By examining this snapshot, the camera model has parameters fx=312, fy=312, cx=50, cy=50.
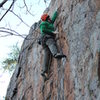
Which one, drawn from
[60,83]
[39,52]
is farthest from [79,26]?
[39,52]

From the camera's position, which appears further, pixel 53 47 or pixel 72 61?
pixel 53 47

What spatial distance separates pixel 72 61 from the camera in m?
7.76

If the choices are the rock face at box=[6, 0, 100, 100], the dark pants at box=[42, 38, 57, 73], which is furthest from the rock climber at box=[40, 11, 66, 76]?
the rock face at box=[6, 0, 100, 100]

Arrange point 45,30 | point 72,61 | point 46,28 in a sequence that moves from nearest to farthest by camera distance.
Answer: point 72,61 → point 45,30 → point 46,28

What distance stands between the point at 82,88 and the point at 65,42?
212 centimetres

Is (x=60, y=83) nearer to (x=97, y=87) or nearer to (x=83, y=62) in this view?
(x=83, y=62)

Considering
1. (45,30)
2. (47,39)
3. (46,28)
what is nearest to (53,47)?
(47,39)

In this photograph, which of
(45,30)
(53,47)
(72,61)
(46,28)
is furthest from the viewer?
(46,28)

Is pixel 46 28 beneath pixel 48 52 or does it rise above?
above

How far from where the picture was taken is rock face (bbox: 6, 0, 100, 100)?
681 centimetres

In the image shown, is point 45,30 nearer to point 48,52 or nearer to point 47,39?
point 47,39

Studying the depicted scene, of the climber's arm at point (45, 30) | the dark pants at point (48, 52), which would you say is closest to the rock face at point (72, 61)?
the dark pants at point (48, 52)

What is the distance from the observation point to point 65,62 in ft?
27.2

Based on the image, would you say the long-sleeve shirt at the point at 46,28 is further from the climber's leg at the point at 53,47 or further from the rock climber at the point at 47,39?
the climber's leg at the point at 53,47
